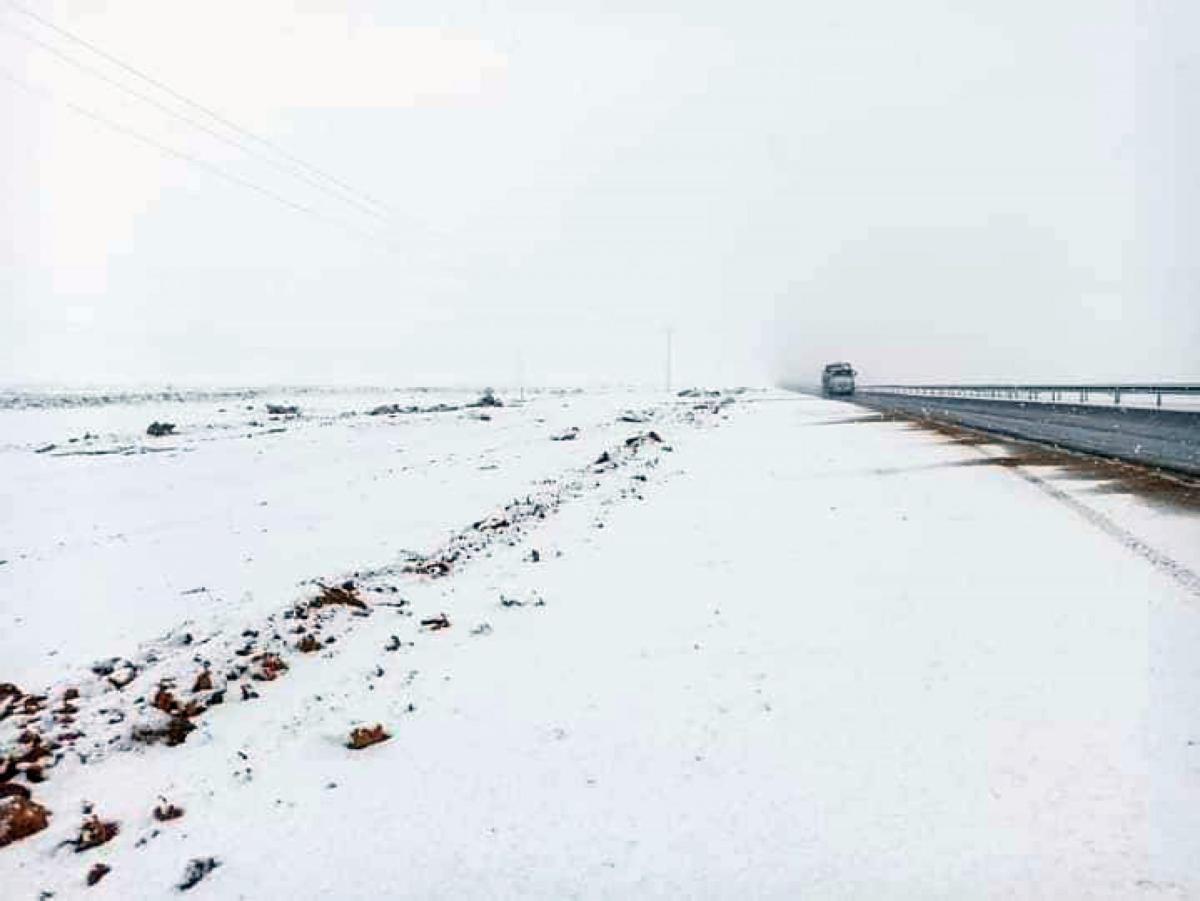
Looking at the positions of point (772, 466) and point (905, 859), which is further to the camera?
point (772, 466)

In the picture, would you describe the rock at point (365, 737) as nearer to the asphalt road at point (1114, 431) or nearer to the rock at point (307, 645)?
the rock at point (307, 645)

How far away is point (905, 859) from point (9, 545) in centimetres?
1475

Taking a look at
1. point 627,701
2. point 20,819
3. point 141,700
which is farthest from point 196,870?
point 627,701

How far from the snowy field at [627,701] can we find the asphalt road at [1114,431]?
24.0ft

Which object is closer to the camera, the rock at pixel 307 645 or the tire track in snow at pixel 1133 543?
the rock at pixel 307 645

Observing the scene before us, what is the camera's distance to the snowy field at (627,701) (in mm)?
4031

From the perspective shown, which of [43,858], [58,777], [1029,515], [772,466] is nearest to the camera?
[43,858]

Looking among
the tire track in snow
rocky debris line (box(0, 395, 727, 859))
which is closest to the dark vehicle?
the tire track in snow

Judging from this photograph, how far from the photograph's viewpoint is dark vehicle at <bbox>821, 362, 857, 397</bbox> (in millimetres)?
72750

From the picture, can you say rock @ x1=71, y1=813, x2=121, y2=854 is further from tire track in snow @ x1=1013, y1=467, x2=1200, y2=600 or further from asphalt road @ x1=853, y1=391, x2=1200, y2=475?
asphalt road @ x1=853, y1=391, x2=1200, y2=475

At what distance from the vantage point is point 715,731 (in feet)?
17.6

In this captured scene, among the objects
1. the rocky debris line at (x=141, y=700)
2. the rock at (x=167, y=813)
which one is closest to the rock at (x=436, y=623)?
the rocky debris line at (x=141, y=700)

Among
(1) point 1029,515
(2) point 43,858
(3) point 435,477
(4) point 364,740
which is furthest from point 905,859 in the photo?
(3) point 435,477

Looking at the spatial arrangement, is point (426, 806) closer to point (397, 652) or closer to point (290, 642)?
point (397, 652)
